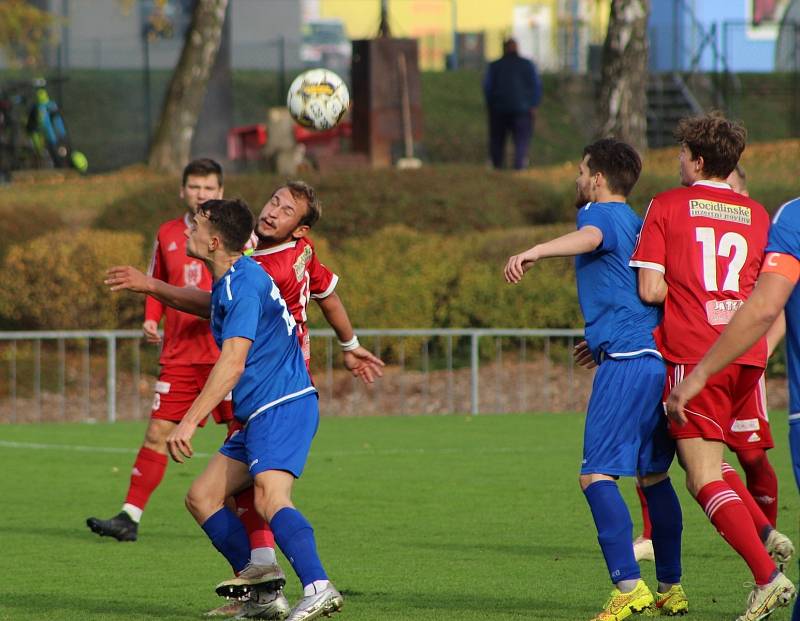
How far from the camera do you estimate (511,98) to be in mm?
25281

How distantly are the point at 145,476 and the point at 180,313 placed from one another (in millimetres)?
982

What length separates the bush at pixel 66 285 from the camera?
60.5 ft

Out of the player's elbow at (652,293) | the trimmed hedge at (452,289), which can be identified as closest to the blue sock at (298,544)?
the player's elbow at (652,293)

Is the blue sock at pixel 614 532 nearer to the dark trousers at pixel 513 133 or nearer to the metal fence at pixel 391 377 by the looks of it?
the metal fence at pixel 391 377

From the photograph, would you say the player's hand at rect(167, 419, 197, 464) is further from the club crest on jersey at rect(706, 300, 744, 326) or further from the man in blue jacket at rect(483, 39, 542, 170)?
the man in blue jacket at rect(483, 39, 542, 170)

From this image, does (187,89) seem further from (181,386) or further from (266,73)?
(181,386)

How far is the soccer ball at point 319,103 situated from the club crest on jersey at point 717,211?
3.90 metres

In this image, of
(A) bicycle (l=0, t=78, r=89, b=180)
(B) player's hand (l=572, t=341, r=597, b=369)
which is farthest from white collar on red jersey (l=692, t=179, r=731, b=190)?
(A) bicycle (l=0, t=78, r=89, b=180)

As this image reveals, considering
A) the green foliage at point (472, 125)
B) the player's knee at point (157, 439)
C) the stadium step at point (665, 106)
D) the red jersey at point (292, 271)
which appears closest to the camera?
the red jersey at point (292, 271)

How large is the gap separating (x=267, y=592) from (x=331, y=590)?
0.71m

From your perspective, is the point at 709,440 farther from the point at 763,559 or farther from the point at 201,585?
the point at 201,585

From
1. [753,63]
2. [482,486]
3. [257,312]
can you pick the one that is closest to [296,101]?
[482,486]

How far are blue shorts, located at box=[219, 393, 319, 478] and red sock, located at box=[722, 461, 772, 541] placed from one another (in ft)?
5.81

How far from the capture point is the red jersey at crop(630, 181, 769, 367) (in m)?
6.51
